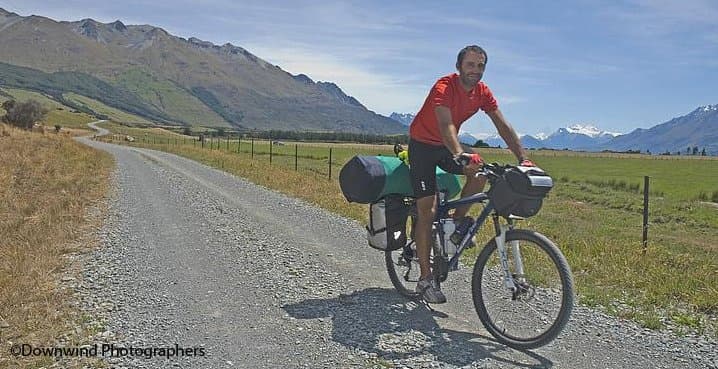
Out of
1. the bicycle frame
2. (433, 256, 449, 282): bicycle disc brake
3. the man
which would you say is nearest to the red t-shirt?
the man

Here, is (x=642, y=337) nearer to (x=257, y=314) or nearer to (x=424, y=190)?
(x=424, y=190)

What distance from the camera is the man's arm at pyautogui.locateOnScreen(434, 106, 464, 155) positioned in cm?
508

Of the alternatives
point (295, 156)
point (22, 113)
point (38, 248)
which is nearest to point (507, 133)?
point (38, 248)

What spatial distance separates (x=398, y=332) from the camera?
5.18m

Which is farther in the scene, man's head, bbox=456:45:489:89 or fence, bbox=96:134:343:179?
fence, bbox=96:134:343:179

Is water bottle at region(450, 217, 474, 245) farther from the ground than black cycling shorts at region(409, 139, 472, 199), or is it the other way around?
black cycling shorts at region(409, 139, 472, 199)

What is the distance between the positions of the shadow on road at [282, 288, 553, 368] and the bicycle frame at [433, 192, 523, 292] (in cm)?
56

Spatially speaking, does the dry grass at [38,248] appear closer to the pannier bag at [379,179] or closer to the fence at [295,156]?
the pannier bag at [379,179]

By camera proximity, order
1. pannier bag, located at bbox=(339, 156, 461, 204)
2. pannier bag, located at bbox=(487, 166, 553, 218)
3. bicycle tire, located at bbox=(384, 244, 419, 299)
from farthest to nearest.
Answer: bicycle tire, located at bbox=(384, 244, 419, 299), pannier bag, located at bbox=(339, 156, 461, 204), pannier bag, located at bbox=(487, 166, 553, 218)

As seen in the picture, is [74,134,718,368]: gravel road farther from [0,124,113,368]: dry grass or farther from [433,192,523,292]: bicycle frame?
[433,192,523,292]: bicycle frame

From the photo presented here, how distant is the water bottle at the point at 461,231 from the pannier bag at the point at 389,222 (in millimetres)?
670

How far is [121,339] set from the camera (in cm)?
481

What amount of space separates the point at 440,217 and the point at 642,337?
6.77 feet

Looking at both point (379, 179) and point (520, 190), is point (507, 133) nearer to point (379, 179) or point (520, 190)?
point (520, 190)
